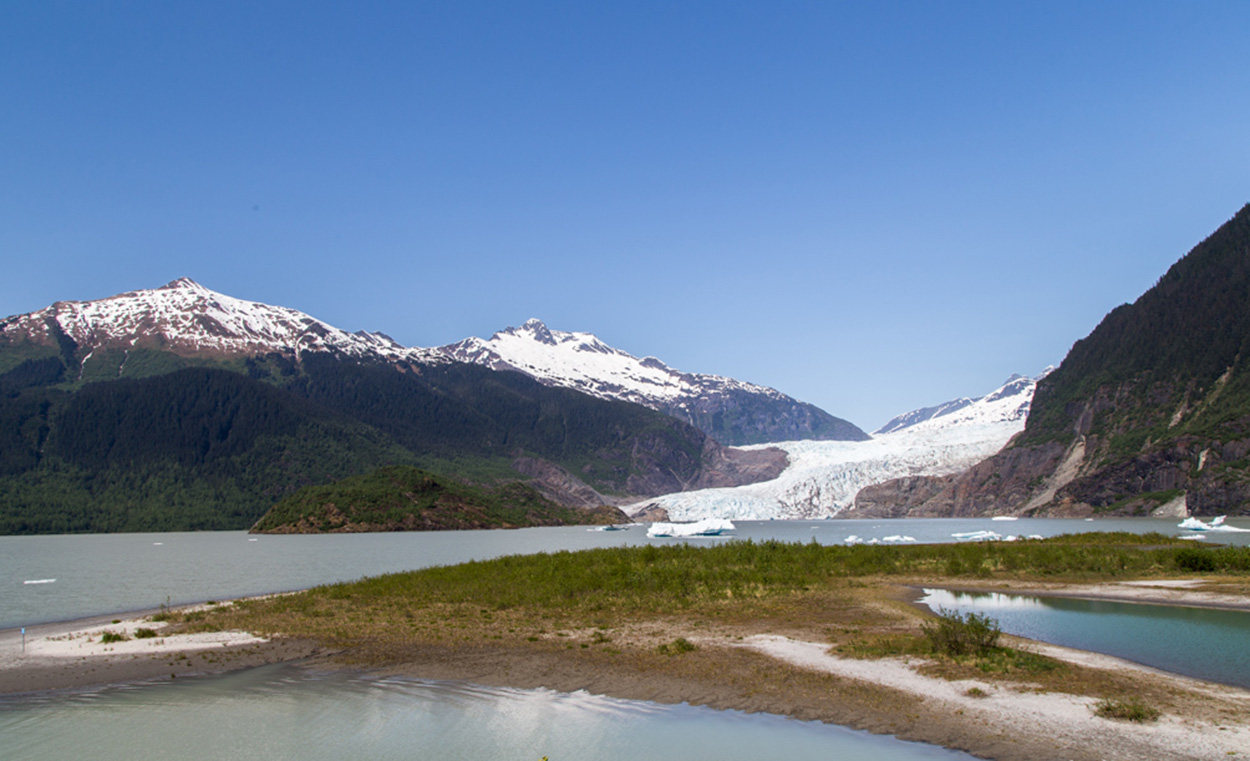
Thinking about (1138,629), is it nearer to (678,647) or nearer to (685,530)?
(678,647)

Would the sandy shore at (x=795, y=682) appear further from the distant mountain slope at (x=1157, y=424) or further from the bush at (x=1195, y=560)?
the distant mountain slope at (x=1157, y=424)

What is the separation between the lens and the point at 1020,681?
17.5 meters

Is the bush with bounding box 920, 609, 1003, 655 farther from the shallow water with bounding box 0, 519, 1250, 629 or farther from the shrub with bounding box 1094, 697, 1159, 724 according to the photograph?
the shallow water with bounding box 0, 519, 1250, 629

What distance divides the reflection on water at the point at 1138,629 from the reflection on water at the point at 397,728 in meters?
11.1

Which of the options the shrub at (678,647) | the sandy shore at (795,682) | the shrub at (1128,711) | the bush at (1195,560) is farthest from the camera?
the bush at (1195,560)

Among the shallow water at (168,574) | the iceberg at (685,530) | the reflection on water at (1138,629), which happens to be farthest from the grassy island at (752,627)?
the iceberg at (685,530)

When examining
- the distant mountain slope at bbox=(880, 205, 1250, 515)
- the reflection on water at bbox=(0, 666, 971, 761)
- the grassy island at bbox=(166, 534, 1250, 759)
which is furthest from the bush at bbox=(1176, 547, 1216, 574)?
the distant mountain slope at bbox=(880, 205, 1250, 515)

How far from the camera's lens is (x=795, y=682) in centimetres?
1831

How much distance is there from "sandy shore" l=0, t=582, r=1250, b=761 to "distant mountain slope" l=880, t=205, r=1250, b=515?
13152 cm

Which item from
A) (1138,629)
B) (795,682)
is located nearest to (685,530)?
(1138,629)

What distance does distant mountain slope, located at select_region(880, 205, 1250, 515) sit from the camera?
133m

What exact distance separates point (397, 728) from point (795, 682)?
9.15 meters

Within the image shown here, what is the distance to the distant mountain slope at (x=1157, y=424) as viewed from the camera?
133 meters

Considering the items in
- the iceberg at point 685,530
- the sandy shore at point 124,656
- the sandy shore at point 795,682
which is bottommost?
the iceberg at point 685,530
